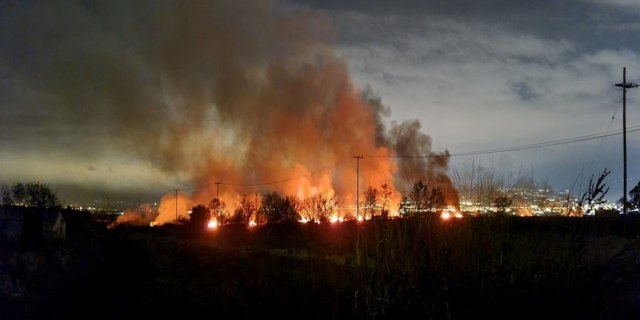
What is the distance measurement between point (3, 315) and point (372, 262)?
7017 millimetres

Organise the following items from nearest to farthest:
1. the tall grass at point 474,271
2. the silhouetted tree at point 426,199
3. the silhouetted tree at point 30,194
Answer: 1. the tall grass at point 474,271
2. the silhouetted tree at point 426,199
3. the silhouetted tree at point 30,194

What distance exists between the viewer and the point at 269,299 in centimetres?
896

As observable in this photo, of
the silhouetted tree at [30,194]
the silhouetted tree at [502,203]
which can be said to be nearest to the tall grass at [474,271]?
the silhouetted tree at [502,203]

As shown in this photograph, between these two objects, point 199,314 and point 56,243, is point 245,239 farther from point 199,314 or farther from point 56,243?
point 199,314

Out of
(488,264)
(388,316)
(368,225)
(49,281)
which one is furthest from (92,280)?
(488,264)

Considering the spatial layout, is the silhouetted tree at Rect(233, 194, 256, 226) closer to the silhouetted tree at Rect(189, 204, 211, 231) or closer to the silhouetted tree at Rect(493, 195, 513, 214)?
the silhouetted tree at Rect(189, 204, 211, 231)

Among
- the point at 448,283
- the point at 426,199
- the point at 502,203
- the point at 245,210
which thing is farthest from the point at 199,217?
the point at 448,283

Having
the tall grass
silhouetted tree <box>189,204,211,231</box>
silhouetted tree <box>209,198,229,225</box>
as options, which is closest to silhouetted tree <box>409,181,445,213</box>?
the tall grass

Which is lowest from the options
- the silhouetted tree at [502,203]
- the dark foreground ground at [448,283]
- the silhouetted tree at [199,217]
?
the silhouetted tree at [199,217]

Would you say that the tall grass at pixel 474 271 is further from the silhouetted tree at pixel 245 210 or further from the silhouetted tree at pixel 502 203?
the silhouetted tree at pixel 245 210

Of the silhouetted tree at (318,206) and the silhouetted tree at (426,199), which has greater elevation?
the silhouetted tree at (426,199)

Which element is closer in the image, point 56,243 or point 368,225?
point 368,225

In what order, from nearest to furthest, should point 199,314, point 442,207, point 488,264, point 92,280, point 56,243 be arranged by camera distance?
point 488,264 < point 442,207 < point 199,314 < point 92,280 < point 56,243

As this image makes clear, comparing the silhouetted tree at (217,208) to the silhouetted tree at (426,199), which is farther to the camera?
the silhouetted tree at (217,208)
